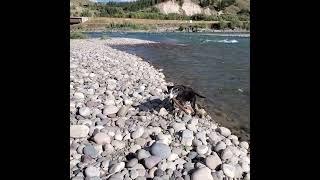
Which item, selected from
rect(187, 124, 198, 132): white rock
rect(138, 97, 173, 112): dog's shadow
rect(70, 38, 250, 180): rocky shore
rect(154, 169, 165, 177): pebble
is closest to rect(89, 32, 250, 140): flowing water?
rect(70, 38, 250, 180): rocky shore

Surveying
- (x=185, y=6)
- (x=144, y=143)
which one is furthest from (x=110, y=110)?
(x=185, y=6)

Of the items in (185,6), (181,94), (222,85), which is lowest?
(222,85)

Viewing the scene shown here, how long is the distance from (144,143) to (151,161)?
69 cm

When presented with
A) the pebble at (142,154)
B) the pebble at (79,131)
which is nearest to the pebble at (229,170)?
the pebble at (142,154)

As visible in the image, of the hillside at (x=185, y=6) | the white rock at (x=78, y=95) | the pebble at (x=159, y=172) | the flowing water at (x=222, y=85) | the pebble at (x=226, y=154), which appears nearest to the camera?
the pebble at (x=159, y=172)

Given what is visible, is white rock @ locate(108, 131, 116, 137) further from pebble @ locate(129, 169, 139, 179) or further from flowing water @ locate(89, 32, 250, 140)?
flowing water @ locate(89, 32, 250, 140)

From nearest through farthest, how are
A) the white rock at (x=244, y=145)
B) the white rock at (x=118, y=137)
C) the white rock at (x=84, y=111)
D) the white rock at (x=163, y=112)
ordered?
the white rock at (x=118, y=137), the white rock at (x=244, y=145), the white rock at (x=84, y=111), the white rock at (x=163, y=112)

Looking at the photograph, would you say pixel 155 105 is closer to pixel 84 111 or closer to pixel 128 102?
pixel 128 102

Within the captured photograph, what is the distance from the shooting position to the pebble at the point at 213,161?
3646 millimetres

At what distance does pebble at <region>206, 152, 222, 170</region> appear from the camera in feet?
12.0

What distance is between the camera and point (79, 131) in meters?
4.42

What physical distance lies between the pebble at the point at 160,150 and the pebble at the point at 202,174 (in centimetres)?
51

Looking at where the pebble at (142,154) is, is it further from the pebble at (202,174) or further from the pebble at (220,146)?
the pebble at (220,146)
